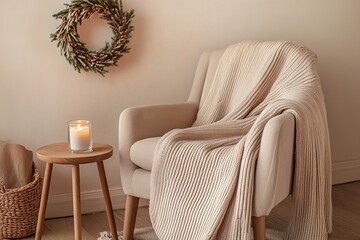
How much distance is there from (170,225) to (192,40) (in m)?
1.16

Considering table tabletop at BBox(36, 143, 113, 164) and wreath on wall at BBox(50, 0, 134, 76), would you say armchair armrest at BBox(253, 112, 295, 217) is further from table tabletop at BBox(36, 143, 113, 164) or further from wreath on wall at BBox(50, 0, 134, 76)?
wreath on wall at BBox(50, 0, 134, 76)

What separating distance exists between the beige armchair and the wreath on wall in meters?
0.39

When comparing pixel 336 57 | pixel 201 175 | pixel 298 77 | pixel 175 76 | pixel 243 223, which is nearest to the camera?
pixel 243 223

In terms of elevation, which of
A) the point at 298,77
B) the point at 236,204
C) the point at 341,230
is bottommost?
the point at 341,230

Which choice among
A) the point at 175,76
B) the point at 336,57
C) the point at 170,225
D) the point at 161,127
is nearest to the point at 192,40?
the point at 175,76

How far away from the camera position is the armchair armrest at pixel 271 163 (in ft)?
5.83

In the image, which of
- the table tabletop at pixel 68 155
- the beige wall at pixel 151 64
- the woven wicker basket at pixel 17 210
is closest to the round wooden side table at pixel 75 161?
the table tabletop at pixel 68 155

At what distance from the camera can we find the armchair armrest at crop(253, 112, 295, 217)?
1777 millimetres

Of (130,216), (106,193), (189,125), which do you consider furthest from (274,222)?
(106,193)

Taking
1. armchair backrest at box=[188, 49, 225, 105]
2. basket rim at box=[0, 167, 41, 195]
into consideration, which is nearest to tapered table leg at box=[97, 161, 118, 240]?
basket rim at box=[0, 167, 41, 195]

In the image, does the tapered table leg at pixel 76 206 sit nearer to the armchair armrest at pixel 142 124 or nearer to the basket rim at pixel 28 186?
the armchair armrest at pixel 142 124

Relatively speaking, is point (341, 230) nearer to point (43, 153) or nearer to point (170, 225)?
point (170, 225)

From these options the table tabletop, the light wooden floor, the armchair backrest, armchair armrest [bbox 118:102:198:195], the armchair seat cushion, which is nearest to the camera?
the table tabletop

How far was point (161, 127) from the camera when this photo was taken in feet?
7.75
